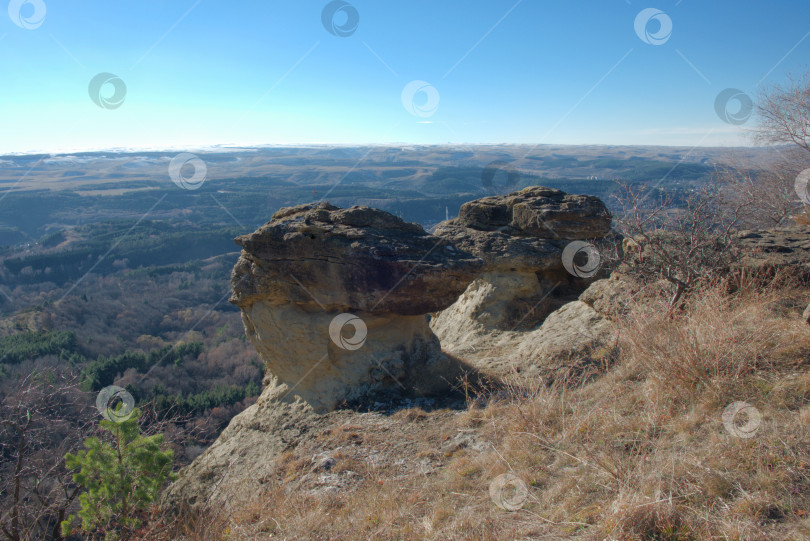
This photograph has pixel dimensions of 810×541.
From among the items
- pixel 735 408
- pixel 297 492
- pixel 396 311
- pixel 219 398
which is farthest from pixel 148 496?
pixel 219 398

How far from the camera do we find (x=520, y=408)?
510 cm

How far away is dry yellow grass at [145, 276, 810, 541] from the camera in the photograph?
304cm

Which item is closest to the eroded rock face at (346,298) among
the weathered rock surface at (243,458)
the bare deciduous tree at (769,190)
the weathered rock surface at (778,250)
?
the weathered rock surface at (243,458)

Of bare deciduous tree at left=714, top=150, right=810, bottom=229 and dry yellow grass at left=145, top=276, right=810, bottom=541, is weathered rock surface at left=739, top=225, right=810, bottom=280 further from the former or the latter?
bare deciduous tree at left=714, top=150, right=810, bottom=229

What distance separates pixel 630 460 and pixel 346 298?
16.1ft

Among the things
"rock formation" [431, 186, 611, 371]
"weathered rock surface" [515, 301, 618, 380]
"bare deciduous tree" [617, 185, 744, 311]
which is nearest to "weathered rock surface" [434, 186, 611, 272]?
"rock formation" [431, 186, 611, 371]

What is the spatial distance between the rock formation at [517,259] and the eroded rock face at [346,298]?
196cm

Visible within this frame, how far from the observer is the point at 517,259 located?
10352mm

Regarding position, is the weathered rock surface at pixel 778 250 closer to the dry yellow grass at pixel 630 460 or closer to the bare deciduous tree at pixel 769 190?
the dry yellow grass at pixel 630 460

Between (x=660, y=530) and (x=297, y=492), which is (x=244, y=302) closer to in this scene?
Result: (x=297, y=492)

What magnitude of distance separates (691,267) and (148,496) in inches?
306

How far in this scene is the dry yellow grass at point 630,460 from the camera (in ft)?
9.99

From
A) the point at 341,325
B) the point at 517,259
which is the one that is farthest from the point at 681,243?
the point at 341,325

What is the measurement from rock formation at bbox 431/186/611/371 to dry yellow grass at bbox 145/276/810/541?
412cm
